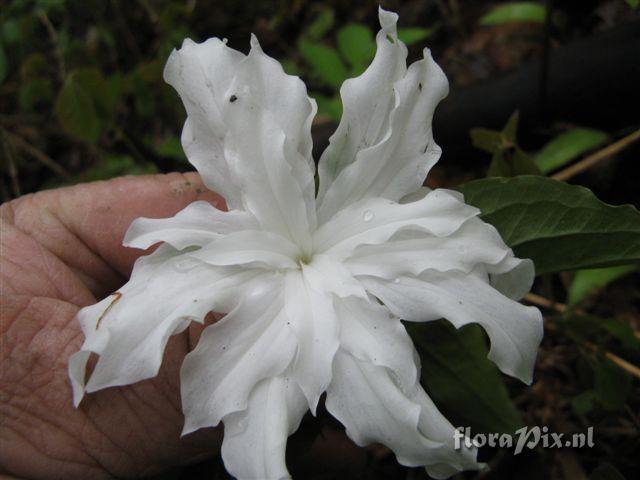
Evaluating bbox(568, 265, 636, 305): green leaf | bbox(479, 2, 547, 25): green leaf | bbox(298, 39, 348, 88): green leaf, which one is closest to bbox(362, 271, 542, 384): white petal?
bbox(568, 265, 636, 305): green leaf

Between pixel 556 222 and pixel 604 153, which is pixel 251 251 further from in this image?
pixel 604 153

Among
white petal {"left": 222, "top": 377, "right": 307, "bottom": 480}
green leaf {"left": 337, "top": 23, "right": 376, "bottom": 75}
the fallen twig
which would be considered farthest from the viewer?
green leaf {"left": 337, "top": 23, "right": 376, "bottom": 75}

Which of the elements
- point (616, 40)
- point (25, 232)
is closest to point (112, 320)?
point (25, 232)

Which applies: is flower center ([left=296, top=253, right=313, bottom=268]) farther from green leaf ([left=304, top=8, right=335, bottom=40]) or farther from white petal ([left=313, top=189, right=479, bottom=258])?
green leaf ([left=304, top=8, right=335, bottom=40])

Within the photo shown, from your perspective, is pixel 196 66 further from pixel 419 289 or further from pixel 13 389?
pixel 13 389

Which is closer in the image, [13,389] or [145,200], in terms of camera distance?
[13,389]

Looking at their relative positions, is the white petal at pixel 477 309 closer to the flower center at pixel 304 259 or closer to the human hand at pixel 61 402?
the flower center at pixel 304 259

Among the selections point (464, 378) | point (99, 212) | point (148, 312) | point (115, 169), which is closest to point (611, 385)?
point (464, 378)

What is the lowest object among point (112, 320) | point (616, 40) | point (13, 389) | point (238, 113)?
point (616, 40)
